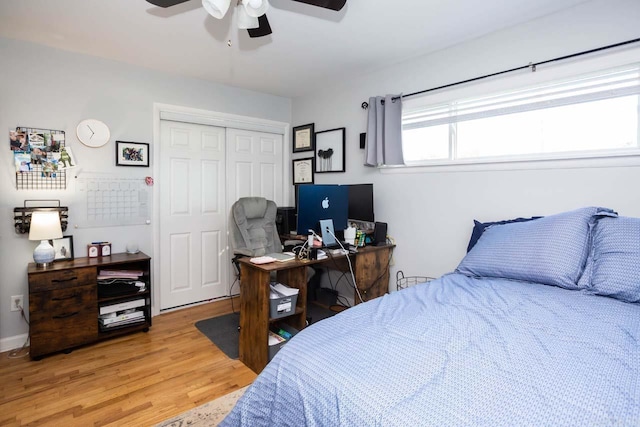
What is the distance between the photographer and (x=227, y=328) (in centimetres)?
319

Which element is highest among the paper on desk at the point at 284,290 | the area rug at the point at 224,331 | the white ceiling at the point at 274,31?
the white ceiling at the point at 274,31

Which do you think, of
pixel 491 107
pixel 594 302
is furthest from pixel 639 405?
pixel 491 107

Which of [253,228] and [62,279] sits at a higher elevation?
[253,228]

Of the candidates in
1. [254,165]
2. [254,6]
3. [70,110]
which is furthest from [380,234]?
[70,110]

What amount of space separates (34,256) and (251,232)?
168cm

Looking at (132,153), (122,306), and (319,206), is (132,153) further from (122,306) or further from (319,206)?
(319,206)

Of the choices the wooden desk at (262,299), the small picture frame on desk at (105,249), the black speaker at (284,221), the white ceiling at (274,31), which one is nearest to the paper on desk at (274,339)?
the wooden desk at (262,299)

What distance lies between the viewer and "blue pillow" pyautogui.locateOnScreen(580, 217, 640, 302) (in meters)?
1.56

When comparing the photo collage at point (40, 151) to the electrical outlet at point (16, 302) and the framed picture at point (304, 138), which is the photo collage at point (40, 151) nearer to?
the electrical outlet at point (16, 302)

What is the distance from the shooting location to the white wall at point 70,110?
2706 millimetres

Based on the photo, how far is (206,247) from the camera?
388 cm

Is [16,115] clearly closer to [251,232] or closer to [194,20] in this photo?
[194,20]

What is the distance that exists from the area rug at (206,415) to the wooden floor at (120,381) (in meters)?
0.06

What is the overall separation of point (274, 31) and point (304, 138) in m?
1.71
